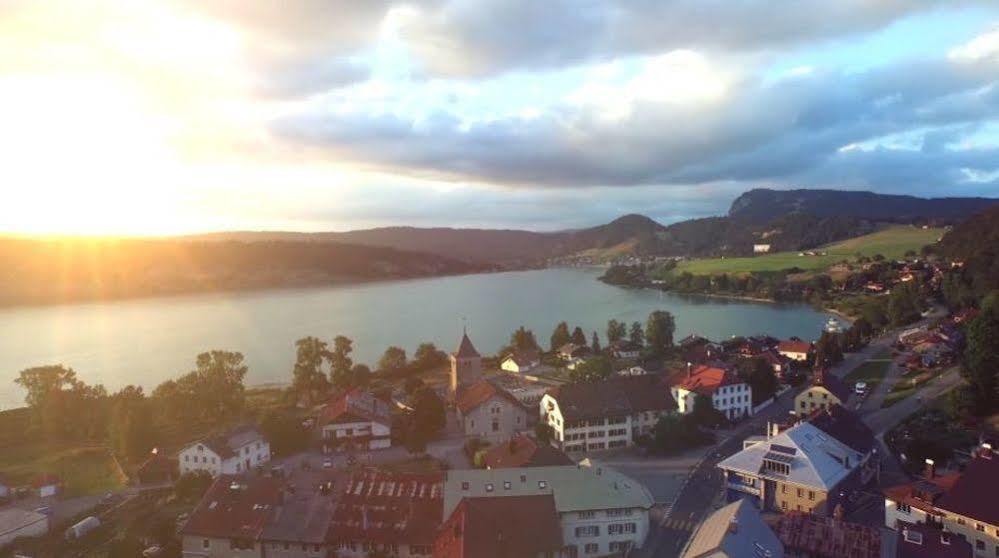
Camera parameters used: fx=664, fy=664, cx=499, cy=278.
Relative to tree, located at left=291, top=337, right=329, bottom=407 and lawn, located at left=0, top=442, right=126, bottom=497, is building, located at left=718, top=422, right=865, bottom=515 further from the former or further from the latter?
tree, located at left=291, top=337, right=329, bottom=407

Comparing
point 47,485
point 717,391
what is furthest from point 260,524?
point 717,391

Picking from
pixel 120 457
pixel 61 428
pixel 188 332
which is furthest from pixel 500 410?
pixel 188 332

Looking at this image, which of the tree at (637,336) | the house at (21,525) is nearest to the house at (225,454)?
the house at (21,525)

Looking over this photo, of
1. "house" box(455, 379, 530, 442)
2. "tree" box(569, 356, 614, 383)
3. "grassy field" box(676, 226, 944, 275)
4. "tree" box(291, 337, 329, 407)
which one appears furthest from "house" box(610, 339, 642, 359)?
"grassy field" box(676, 226, 944, 275)

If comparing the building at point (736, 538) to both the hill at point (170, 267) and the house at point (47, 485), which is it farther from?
the hill at point (170, 267)

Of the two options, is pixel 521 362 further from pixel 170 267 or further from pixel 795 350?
pixel 170 267

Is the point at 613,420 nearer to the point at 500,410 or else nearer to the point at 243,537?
the point at 500,410
